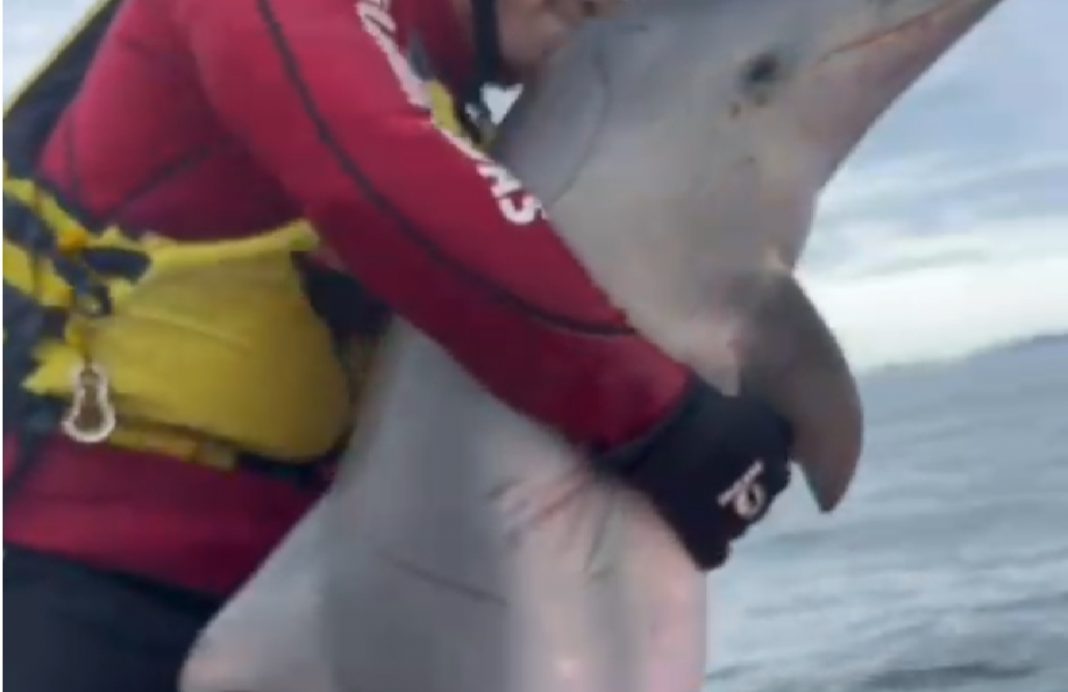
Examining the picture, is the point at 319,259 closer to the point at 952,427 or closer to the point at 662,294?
the point at 662,294

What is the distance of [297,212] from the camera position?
4211 mm

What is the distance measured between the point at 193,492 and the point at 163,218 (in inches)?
18.1

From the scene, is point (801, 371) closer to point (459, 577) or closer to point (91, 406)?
point (459, 577)

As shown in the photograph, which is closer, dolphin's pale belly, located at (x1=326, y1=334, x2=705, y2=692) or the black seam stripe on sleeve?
the black seam stripe on sleeve

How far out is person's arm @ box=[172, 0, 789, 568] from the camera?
388 centimetres

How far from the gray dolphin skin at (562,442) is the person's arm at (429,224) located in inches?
4.3

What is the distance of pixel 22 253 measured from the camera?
4215 mm

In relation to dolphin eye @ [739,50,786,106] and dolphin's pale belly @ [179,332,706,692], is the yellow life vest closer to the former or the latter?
dolphin's pale belly @ [179,332,706,692]

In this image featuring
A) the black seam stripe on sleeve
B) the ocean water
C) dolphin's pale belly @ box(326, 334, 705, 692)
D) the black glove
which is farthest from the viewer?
the ocean water

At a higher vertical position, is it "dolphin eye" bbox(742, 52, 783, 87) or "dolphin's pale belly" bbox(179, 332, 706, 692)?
"dolphin eye" bbox(742, 52, 783, 87)

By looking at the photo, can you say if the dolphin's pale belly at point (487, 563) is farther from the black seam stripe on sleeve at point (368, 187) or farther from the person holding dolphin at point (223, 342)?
the black seam stripe on sleeve at point (368, 187)

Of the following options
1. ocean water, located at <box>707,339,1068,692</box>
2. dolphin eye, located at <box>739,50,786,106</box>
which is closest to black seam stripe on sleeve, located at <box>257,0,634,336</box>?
dolphin eye, located at <box>739,50,786,106</box>

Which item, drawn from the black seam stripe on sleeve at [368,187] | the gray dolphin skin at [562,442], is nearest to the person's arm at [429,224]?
the black seam stripe on sleeve at [368,187]

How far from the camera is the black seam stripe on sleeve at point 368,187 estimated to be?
12.7 ft
